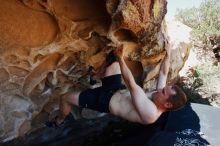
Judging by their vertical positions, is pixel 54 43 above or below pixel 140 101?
above

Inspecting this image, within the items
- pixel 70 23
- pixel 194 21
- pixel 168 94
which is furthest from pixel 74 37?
pixel 194 21

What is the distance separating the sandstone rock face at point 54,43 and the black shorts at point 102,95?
474mm

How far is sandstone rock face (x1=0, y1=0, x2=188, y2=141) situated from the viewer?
12.9 feet

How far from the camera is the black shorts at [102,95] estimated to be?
13.7ft

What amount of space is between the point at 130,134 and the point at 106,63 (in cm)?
157

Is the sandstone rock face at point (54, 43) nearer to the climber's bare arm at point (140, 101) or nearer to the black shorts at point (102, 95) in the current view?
the black shorts at point (102, 95)

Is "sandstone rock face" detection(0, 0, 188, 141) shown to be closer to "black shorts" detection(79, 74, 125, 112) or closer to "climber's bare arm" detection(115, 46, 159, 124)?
"black shorts" detection(79, 74, 125, 112)

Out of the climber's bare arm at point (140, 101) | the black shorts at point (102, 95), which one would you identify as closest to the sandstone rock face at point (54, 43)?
the black shorts at point (102, 95)

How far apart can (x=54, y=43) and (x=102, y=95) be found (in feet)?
2.95

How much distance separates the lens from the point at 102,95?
4199 millimetres

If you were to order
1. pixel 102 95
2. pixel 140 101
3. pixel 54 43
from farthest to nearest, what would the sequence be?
pixel 54 43 → pixel 102 95 → pixel 140 101

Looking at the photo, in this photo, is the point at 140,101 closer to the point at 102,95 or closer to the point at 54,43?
the point at 102,95

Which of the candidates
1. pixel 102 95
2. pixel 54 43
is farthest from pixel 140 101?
pixel 54 43

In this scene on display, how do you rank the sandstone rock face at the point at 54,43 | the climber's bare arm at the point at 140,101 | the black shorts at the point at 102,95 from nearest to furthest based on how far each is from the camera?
1. the climber's bare arm at the point at 140,101
2. the sandstone rock face at the point at 54,43
3. the black shorts at the point at 102,95
